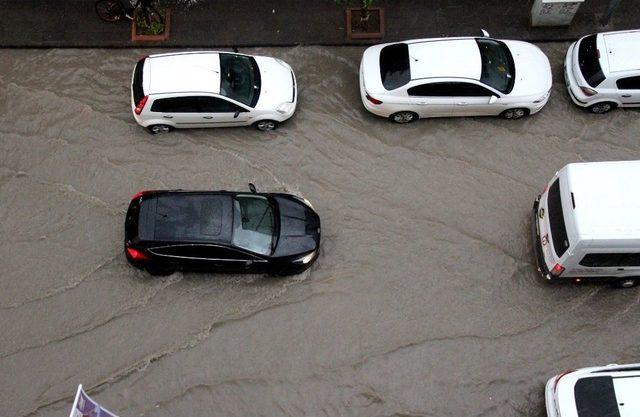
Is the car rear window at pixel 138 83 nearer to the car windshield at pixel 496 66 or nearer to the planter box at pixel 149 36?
the planter box at pixel 149 36

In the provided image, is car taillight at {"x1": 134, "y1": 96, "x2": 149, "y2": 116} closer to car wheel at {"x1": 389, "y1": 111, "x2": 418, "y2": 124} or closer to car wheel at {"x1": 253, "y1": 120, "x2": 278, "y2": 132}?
car wheel at {"x1": 253, "y1": 120, "x2": 278, "y2": 132}

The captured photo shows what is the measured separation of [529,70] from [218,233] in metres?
7.29

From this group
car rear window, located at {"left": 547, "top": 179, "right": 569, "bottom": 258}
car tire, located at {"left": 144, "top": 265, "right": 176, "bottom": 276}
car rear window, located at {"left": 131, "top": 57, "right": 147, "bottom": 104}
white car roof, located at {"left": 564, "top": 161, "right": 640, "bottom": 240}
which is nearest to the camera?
white car roof, located at {"left": 564, "top": 161, "right": 640, "bottom": 240}

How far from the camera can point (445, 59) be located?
13.2 meters

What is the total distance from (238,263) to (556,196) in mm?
5849

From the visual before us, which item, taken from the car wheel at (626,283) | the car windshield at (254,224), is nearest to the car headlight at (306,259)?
the car windshield at (254,224)

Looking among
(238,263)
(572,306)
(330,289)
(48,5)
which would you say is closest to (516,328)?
(572,306)

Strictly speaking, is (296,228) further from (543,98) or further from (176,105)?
(543,98)

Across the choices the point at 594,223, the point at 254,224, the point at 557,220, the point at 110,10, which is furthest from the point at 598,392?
the point at 110,10

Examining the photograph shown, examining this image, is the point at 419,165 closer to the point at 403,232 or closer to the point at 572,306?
the point at 403,232

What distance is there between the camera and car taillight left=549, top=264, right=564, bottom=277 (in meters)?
11.4

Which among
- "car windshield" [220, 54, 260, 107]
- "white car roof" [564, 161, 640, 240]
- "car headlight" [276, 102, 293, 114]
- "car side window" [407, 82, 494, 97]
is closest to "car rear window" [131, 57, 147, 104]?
"car windshield" [220, 54, 260, 107]

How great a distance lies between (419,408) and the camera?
11414 millimetres

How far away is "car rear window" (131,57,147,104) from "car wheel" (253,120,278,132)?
2.40 meters
